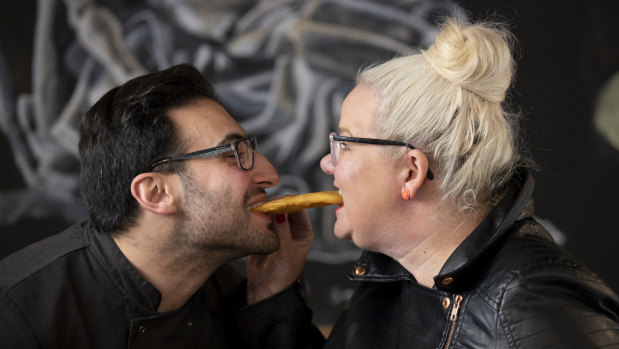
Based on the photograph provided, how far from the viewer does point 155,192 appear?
223cm

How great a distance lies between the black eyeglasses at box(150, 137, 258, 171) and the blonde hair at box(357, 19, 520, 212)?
0.66 meters

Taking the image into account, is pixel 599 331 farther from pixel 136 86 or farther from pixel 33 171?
pixel 33 171

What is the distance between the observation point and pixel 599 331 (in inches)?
58.2

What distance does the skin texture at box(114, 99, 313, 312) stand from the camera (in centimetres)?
221

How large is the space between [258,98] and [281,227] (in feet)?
6.44

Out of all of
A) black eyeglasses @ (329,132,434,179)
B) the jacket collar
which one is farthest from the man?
the jacket collar

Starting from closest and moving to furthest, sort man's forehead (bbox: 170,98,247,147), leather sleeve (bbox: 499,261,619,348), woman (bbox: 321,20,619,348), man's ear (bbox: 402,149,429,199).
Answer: leather sleeve (bbox: 499,261,619,348) < woman (bbox: 321,20,619,348) < man's ear (bbox: 402,149,429,199) < man's forehead (bbox: 170,98,247,147)

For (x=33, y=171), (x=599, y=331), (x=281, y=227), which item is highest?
(x=599, y=331)

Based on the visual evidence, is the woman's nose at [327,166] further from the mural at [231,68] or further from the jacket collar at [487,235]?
the mural at [231,68]

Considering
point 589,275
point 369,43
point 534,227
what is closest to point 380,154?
point 534,227

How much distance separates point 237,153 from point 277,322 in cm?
71

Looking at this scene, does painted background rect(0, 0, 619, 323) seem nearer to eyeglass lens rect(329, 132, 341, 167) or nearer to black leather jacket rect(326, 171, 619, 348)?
eyeglass lens rect(329, 132, 341, 167)

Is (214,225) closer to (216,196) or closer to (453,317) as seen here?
(216,196)

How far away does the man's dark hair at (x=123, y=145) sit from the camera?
223 cm
